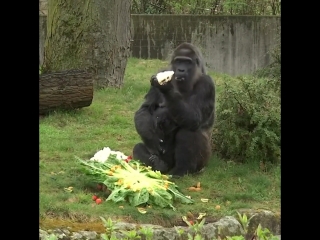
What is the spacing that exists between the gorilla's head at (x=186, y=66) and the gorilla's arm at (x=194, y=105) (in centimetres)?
9

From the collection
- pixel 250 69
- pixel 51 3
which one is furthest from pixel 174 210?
pixel 250 69

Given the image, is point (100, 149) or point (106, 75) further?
point (106, 75)

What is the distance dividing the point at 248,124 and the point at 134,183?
→ 2.05 m

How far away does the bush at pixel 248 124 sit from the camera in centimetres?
735

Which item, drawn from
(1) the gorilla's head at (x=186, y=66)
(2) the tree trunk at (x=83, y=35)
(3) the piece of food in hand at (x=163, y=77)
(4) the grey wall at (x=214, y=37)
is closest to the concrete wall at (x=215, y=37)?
(4) the grey wall at (x=214, y=37)

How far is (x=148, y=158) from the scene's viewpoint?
22.3 feet

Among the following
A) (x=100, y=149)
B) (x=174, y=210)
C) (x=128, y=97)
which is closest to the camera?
(x=174, y=210)

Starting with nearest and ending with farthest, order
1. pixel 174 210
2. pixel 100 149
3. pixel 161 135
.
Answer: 1. pixel 174 210
2. pixel 161 135
3. pixel 100 149

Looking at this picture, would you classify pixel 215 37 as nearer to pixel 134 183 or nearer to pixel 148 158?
pixel 148 158

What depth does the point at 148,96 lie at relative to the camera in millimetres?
6977

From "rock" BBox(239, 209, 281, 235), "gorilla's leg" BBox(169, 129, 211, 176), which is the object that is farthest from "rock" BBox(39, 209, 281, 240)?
"gorilla's leg" BBox(169, 129, 211, 176)
